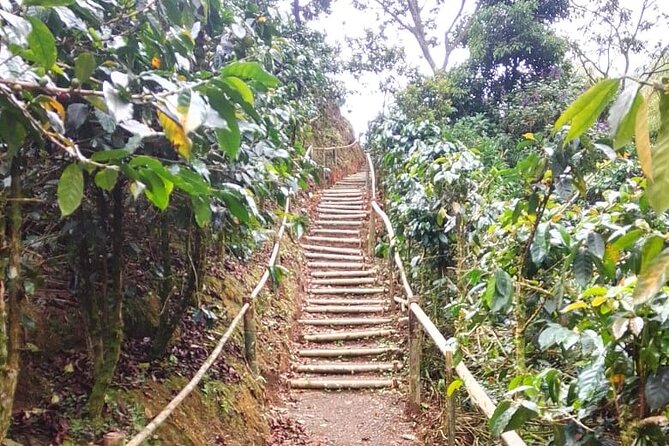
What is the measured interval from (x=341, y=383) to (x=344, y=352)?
56 centimetres

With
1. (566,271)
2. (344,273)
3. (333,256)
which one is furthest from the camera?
(333,256)

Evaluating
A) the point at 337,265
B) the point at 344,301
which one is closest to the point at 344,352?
the point at 344,301

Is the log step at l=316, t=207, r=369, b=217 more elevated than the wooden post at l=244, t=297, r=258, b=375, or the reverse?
the log step at l=316, t=207, r=369, b=217

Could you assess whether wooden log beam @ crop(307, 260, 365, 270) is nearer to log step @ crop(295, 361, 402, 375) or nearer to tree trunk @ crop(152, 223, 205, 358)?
log step @ crop(295, 361, 402, 375)

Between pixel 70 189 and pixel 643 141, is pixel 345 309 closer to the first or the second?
pixel 70 189

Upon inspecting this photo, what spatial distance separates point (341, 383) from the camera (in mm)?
4582

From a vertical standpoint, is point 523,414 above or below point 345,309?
above

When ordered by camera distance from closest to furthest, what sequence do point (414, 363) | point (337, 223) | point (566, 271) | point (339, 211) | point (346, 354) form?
point (566, 271), point (414, 363), point (346, 354), point (337, 223), point (339, 211)

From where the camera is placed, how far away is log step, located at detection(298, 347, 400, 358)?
5.08m

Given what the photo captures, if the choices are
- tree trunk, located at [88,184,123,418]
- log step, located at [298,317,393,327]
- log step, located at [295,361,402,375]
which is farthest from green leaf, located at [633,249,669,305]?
log step, located at [298,317,393,327]

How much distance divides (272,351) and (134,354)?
2.02m

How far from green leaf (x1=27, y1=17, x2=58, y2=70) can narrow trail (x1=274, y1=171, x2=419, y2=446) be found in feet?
10.9

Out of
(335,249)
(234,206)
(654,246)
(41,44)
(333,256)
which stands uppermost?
(41,44)

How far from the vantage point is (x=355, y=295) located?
21.7ft
